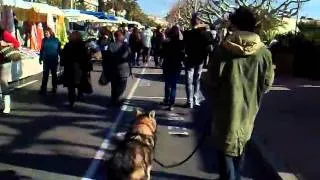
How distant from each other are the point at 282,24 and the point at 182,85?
144 ft

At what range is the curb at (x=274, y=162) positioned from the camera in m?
7.17

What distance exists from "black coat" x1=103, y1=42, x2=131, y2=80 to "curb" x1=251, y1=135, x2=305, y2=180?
487cm

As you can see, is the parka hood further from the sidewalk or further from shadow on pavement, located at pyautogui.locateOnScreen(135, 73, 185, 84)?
shadow on pavement, located at pyautogui.locateOnScreen(135, 73, 185, 84)

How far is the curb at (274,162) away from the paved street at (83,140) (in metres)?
0.10

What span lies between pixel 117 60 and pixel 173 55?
1.33m

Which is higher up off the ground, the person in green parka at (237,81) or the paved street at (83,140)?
the person in green parka at (237,81)

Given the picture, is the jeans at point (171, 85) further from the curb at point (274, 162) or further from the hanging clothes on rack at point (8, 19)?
the hanging clothes on rack at point (8, 19)

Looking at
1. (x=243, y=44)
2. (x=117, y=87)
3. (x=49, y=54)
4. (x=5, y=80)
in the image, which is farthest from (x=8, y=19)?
(x=243, y=44)

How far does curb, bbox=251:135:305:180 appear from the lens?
717 cm

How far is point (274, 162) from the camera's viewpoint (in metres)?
7.87

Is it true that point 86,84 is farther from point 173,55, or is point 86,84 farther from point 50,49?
point 173,55

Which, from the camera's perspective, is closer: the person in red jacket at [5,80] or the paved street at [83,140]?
the paved street at [83,140]

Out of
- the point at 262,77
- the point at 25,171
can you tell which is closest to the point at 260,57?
the point at 262,77

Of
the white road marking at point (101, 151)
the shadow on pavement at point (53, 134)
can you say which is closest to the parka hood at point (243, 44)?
the white road marking at point (101, 151)
